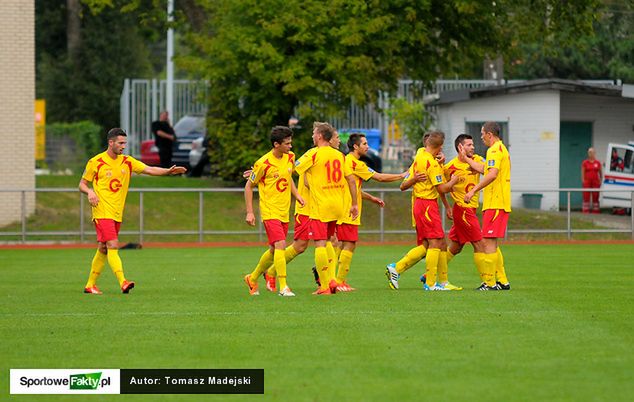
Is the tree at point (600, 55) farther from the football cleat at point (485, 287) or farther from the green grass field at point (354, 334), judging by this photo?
the football cleat at point (485, 287)

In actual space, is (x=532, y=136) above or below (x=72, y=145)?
above

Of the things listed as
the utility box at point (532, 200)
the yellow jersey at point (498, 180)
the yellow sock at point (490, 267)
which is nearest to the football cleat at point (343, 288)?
the yellow sock at point (490, 267)

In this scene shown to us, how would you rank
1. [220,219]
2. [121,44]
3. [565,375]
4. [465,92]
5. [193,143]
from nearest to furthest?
1. [565,375]
2. [220,219]
3. [465,92]
4. [193,143]
5. [121,44]

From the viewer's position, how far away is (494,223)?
56.7 feet

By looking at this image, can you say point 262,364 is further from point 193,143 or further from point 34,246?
point 193,143

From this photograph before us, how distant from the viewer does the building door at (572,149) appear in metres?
41.5

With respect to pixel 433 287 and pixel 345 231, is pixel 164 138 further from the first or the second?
pixel 433 287

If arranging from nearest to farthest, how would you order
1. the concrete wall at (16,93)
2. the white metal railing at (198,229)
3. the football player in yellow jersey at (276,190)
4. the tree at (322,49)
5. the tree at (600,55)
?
the football player in yellow jersey at (276,190), the white metal railing at (198,229), the concrete wall at (16,93), the tree at (322,49), the tree at (600,55)

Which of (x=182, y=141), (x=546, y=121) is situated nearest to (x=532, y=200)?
(x=546, y=121)

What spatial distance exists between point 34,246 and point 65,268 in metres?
7.39

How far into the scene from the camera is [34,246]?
30453 millimetres

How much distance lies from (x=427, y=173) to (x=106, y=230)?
4.02m

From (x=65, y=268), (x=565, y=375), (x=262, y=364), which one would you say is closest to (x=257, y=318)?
(x=262, y=364)

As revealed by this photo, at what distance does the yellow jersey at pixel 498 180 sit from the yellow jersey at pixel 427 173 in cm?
61
